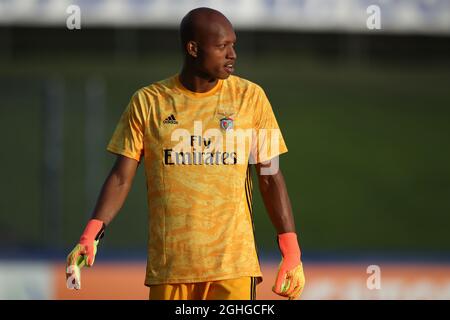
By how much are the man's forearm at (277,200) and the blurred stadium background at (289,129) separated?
4.50 m

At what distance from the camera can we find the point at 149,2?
13.8 m

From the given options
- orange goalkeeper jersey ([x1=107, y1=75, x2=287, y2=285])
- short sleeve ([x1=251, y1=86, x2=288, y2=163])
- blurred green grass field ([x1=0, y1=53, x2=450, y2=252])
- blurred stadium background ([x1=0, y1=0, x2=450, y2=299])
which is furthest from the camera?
blurred green grass field ([x1=0, y1=53, x2=450, y2=252])

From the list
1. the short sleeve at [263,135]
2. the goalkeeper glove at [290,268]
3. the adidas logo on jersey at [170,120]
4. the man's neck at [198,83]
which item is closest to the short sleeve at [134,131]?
the adidas logo on jersey at [170,120]

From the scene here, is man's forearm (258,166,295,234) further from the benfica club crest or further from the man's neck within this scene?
the man's neck

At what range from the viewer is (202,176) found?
514 cm

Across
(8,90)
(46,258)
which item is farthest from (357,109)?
(46,258)

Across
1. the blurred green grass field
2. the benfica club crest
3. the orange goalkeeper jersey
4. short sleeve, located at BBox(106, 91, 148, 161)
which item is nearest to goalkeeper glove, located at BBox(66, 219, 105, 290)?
the orange goalkeeper jersey

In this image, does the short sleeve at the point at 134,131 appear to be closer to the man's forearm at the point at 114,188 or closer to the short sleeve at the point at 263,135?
the man's forearm at the point at 114,188

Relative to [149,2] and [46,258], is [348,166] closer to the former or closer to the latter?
[149,2]

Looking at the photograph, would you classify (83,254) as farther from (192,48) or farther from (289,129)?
(289,129)

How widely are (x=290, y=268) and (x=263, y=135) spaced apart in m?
0.69

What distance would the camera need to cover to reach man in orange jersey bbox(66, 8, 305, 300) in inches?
202

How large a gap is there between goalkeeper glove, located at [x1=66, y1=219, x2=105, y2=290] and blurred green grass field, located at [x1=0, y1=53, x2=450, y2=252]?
9057 millimetres
